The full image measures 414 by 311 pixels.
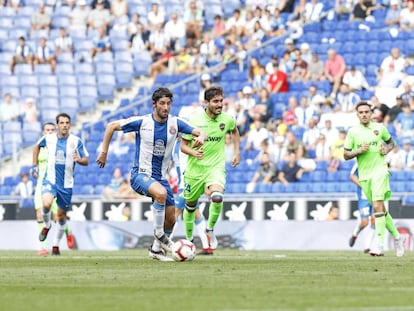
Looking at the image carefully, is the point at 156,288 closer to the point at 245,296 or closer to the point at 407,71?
the point at 245,296

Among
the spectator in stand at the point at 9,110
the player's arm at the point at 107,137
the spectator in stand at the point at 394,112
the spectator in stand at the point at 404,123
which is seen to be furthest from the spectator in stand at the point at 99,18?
the player's arm at the point at 107,137

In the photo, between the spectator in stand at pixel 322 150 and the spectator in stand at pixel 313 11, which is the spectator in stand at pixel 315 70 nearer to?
the spectator in stand at pixel 313 11

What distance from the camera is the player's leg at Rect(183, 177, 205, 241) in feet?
66.6

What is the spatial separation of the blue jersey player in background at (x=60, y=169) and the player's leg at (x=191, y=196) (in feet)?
8.37

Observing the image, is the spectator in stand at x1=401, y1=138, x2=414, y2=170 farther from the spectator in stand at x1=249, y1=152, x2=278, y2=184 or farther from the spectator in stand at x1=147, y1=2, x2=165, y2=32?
the spectator in stand at x1=147, y1=2, x2=165, y2=32

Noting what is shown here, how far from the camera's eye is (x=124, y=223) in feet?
Answer: 94.6

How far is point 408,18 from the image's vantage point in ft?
101

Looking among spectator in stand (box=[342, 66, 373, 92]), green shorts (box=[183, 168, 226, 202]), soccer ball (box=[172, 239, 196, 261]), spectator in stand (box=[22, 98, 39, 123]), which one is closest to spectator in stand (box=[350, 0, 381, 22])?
spectator in stand (box=[342, 66, 373, 92])

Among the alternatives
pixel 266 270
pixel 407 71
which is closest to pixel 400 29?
pixel 407 71

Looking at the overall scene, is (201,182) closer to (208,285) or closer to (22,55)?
(208,285)

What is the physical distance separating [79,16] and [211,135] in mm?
19037

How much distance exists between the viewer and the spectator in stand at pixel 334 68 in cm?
3039

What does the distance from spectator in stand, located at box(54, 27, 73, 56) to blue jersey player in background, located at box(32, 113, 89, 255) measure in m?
15.1

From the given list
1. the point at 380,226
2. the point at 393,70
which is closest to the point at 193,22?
the point at 393,70
